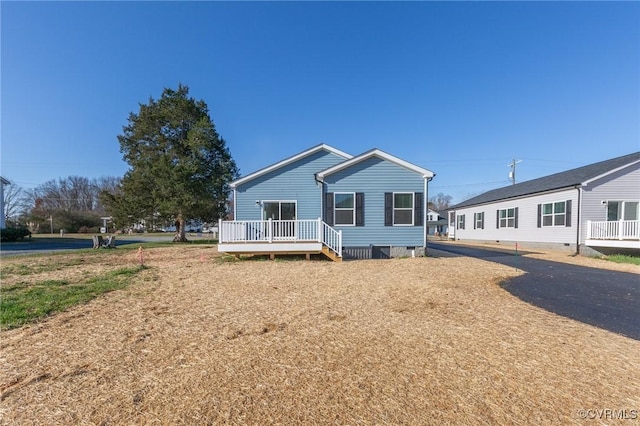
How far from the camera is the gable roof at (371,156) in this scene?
40.1ft

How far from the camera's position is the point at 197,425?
2.24 metres

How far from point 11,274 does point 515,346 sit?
43.3 feet

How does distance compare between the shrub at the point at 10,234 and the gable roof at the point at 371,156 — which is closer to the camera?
the gable roof at the point at 371,156

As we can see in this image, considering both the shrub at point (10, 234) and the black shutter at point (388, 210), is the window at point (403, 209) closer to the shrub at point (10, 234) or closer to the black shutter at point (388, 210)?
the black shutter at point (388, 210)

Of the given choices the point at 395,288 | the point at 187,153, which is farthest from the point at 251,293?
the point at 187,153

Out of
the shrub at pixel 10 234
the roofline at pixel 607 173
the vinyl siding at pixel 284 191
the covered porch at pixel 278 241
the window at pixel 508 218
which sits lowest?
the shrub at pixel 10 234

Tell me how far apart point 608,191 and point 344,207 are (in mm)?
14237

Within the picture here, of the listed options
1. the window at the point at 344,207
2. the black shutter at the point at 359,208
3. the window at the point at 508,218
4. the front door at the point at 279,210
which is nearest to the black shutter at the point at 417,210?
the black shutter at the point at 359,208

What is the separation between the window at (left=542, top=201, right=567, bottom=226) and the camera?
51.2 feet

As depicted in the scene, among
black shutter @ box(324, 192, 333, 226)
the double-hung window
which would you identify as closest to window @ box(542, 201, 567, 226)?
the double-hung window

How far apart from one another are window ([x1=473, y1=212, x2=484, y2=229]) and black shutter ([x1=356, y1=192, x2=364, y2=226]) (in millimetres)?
16558

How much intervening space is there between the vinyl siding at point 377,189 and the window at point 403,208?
0.75 ft

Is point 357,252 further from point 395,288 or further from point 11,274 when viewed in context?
point 11,274

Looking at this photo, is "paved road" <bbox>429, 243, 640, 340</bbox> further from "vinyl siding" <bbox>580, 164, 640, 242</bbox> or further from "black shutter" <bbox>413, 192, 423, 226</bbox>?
"vinyl siding" <bbox>580, 164, 640, 242</bbox>
